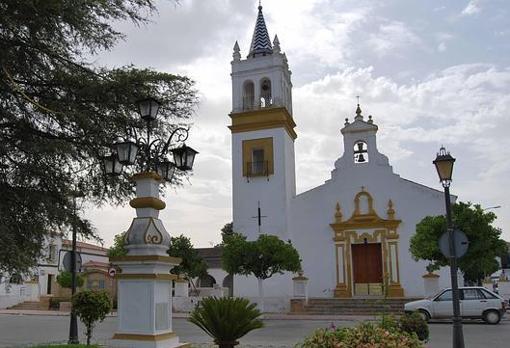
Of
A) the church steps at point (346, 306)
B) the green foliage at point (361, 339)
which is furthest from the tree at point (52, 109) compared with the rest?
the church steps at point (346, 306)

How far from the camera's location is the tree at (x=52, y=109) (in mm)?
8164

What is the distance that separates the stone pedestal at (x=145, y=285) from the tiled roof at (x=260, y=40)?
25.6 meters

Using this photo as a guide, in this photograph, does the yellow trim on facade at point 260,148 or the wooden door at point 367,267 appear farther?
the yellow trim on facade at point 260,148

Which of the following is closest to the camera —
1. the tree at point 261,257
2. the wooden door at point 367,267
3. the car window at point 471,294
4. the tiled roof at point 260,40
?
the car window at point 471,294

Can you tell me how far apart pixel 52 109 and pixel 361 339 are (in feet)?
20.4

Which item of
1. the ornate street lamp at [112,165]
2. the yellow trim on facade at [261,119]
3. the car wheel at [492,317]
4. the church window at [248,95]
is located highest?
the church window at [248,95]

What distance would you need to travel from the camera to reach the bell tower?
29.3m

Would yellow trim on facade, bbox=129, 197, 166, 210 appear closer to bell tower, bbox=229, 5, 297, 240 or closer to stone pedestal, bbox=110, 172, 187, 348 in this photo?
stone pedestal, bbox=110, 172, 187, 348

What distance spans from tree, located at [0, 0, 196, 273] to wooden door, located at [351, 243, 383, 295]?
2061cm

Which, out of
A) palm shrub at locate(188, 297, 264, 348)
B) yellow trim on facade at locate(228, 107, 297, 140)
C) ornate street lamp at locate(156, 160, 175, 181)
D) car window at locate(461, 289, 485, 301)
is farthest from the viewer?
yellow trim on facade at locate(228, 107, 297, 140)

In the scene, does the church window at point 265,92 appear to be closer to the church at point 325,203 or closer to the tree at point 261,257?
the church at point 325,203

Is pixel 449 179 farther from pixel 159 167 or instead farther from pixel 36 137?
pixel 36 137

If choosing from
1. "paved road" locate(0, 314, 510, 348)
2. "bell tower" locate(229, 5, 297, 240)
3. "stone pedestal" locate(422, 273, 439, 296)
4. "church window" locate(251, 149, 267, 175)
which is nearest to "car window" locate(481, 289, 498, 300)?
"paved road" locate(0, 314, 510, 348)

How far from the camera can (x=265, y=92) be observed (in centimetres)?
3123
